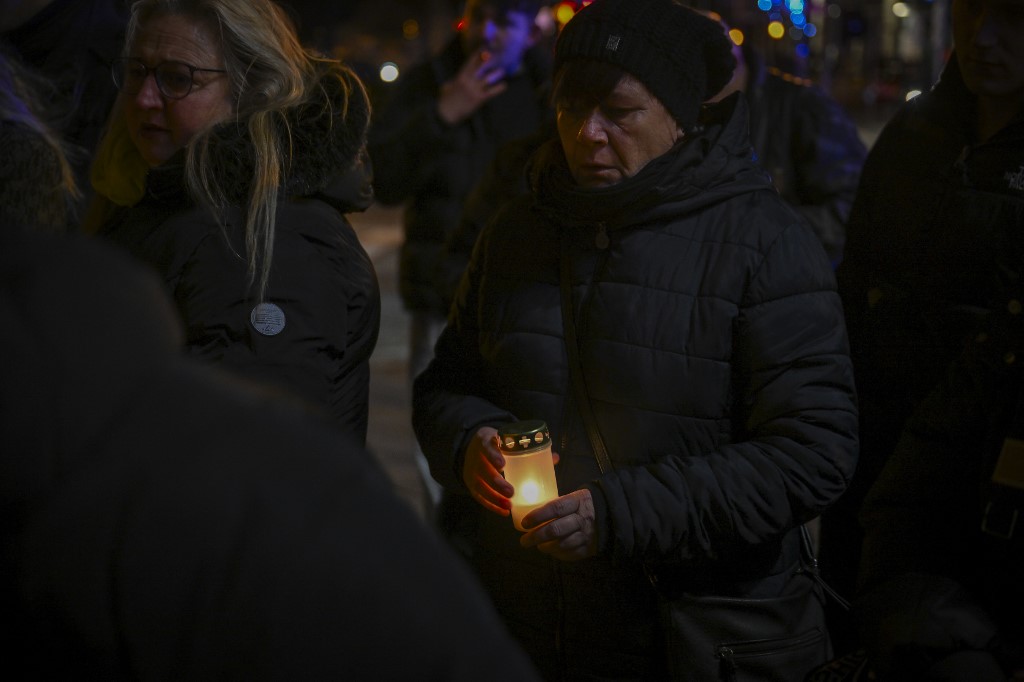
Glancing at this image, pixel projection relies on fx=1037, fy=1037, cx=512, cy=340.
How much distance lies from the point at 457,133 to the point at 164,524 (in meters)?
3.97

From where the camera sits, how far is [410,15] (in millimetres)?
40812

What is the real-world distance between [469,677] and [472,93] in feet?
13.1

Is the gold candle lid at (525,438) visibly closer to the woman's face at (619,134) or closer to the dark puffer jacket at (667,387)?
the dark puffer jacket at (667,387)

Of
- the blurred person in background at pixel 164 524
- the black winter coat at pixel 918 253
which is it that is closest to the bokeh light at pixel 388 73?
the black winter coat at pixel 918 253

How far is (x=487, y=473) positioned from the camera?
2.31 meters

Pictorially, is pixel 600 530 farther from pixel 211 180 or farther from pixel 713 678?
pixel 211 180

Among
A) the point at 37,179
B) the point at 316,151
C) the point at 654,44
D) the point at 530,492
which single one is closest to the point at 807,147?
the point at 654,44

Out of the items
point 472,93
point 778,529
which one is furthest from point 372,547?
point 472,93

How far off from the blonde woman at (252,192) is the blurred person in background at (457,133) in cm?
186

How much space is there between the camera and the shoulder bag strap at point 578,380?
7.59ft

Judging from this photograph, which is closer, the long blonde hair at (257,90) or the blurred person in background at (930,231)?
the long blonde hair at (257,90)

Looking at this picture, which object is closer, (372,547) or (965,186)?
(372,547)

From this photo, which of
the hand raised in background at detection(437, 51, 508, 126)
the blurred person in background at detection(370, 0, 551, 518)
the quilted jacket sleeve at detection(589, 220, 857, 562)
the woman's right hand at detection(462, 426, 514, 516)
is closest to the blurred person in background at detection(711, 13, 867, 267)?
the blurred person in background at detection(370, 0, 551, 518)

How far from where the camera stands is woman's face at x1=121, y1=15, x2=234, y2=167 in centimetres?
252
